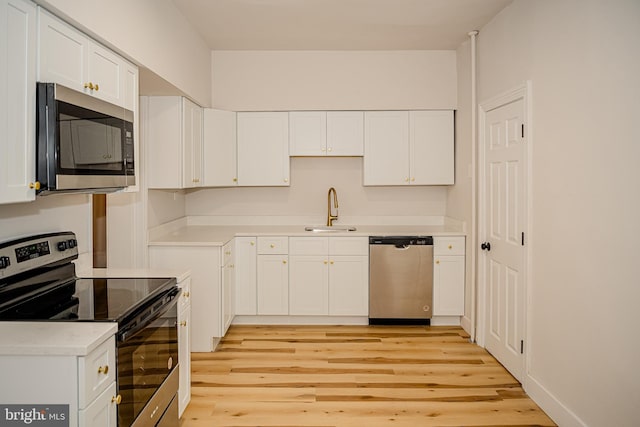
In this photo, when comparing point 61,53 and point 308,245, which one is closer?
point 61,53

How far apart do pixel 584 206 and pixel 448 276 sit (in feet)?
7.05

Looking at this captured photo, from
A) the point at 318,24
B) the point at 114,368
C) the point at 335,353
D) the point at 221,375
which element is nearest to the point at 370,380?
the point at 335,353

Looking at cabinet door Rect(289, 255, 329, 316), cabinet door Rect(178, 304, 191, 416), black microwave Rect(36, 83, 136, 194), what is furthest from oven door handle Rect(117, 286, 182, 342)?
cabinet door Rect(289, 255, 329, 316)

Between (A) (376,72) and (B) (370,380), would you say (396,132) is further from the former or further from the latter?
(B) (370,380)

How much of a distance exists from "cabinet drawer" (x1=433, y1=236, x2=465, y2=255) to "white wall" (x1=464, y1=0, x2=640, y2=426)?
1.38 metres

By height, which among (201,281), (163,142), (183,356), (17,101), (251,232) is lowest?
(183,356)

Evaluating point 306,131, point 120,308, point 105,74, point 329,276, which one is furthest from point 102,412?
point 306,131

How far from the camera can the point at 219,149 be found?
470 centimetres

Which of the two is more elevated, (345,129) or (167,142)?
(345,129)

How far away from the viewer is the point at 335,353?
13.0 ft

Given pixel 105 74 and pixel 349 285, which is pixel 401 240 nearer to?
pixel 349 285

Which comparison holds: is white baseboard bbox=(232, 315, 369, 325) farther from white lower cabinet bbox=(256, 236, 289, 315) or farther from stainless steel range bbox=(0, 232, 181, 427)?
stainless steel range bbox=(0, 232, 181, 427)

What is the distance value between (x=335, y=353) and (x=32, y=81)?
2939mm

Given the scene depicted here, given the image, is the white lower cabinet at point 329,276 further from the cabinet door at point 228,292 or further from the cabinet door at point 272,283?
the cabinet door at point 228,292
